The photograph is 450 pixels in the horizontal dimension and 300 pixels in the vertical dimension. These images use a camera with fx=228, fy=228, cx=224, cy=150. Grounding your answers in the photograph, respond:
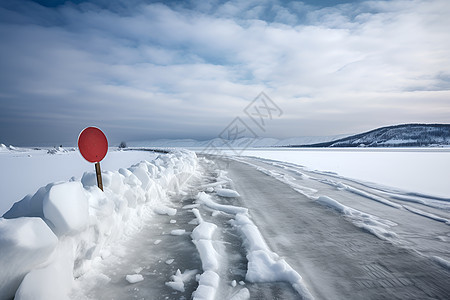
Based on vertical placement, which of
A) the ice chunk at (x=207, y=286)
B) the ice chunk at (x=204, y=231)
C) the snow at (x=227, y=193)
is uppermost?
the ice chunk at (x=207, y=286)

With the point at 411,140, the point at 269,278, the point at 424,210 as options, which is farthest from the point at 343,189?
the point at 411,140

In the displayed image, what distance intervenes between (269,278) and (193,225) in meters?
2.31

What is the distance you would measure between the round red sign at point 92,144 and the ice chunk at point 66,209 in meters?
1.53

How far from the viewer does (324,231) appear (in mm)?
4488

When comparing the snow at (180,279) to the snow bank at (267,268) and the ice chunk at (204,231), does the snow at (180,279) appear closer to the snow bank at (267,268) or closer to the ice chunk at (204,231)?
the snow bank at (267,268)

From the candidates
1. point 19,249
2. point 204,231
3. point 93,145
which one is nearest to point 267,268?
point 204,231

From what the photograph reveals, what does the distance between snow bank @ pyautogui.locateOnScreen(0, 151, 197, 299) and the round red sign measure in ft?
1.63

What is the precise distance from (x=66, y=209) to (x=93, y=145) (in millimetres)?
2056

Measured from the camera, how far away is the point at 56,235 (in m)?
2.59

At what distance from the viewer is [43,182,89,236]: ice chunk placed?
260 centimetres

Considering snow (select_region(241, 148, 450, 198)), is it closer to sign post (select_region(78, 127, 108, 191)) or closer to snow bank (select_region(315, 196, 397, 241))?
snow bank (select_region(315, 196, 397, 241))

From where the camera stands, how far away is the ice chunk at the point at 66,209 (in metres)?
2.60

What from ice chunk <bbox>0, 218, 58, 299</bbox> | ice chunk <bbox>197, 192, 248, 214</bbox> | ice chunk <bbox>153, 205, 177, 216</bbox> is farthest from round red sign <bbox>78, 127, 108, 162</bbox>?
ice chunk <bbox>197, 192, 248, 214</bbox>

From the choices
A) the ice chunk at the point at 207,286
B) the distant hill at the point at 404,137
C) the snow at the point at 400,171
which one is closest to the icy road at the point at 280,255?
the ice chunk at the point at 207,286
